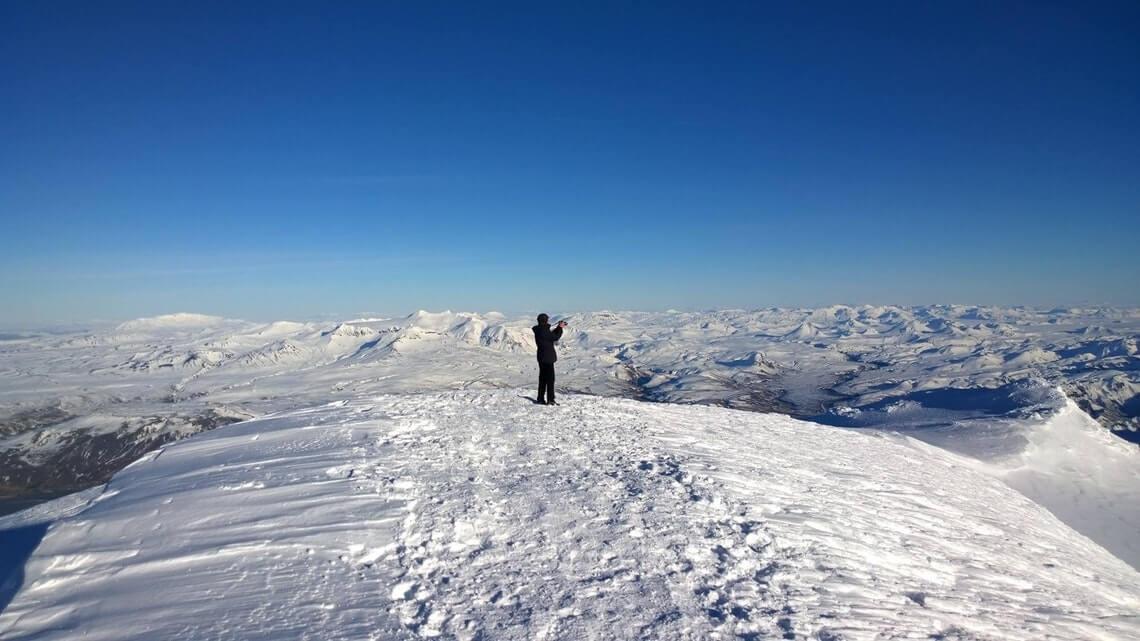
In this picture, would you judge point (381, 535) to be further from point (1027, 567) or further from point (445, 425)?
point (1027, 567)

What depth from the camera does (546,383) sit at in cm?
1756

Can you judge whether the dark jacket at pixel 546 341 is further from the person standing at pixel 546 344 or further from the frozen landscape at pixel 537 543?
the frozen landscape at pixel 537 543

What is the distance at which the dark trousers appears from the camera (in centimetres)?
1695

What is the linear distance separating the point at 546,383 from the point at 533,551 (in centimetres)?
1001

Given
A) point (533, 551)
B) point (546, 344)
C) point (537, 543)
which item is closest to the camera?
point (533, 551)

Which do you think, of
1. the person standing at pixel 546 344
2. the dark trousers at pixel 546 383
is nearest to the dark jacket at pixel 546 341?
the person standing at pixel 546 344

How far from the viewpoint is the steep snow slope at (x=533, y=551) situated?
20.3ft

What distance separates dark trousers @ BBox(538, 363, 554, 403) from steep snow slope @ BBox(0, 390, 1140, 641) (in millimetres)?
3035

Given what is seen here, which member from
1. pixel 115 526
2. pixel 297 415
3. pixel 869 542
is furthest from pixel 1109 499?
pixel 115 526

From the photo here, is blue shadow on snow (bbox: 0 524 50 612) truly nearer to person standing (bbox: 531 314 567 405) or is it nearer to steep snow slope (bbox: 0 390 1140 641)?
steep snow slope (bbox: 0 390 1140 641)

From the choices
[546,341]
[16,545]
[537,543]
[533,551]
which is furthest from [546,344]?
[16,545]

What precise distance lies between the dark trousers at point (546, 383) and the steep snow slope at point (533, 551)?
119 inches

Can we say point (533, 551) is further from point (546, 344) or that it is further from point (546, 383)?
point (546, 383)

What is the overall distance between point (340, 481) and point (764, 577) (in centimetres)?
744
